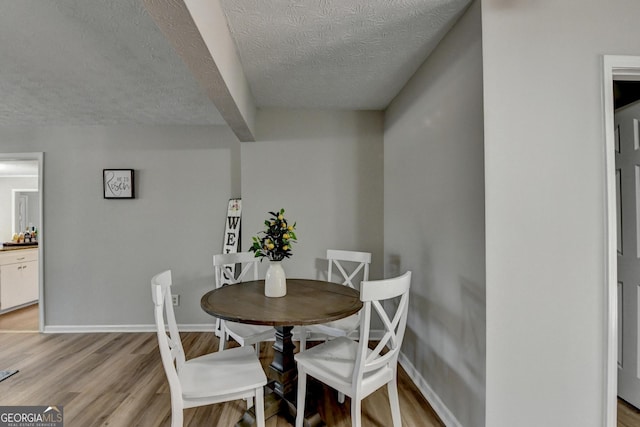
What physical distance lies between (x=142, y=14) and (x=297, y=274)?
2358mm

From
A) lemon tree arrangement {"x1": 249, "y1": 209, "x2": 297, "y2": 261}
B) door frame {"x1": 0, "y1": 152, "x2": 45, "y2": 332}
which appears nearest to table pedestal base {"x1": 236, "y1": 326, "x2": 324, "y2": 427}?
lemon tree arrangement {"x1": 249, "y1": 209, "x2": 297, "y2": 261}

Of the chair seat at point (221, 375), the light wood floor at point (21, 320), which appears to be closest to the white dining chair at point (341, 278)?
the chair seat at point (221, 375)

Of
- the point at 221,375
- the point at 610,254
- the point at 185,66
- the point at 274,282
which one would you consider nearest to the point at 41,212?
the point at 185,66

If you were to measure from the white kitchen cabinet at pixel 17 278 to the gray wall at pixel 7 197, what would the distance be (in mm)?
1539

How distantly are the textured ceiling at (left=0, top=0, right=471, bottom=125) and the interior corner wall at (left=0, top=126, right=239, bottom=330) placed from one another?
392 millimetres

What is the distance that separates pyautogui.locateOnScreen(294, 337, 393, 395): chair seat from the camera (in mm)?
1587

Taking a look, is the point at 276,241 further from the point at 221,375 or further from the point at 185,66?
the point at 185,66

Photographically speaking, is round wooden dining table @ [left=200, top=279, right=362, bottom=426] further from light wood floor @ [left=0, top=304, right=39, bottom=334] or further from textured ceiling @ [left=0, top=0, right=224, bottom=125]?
light wood floor @ [left=0, top=304, right=39, bottom=334]

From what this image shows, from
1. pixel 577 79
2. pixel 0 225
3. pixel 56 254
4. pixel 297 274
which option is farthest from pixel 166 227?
pixel 0 225

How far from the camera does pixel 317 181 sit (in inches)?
124

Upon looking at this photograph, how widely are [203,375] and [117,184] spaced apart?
266cm

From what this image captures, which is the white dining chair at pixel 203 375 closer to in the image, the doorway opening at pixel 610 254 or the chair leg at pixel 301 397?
the chair leg at pixel 301 397

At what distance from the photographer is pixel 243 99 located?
234 cm

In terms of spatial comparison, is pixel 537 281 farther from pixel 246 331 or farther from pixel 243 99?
pixel 243 99
